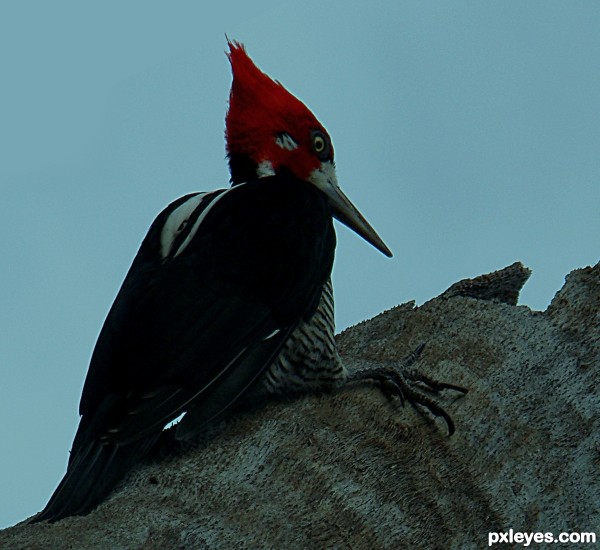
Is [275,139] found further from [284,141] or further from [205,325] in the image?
[205,325]

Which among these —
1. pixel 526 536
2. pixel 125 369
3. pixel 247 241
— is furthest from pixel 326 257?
pixel 526 536

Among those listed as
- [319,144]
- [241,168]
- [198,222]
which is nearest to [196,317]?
[198,222]

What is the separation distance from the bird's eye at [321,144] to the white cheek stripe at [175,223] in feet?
1.80

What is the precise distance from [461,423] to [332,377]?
1.58ft

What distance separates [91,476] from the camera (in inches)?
88.7

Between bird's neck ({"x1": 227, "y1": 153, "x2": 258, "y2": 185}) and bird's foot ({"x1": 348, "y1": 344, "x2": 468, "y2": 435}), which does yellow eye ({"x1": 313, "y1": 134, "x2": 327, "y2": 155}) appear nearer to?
bird's neck ({"x1": 227, "y1": 153, "x2": 258, "y2": 185})

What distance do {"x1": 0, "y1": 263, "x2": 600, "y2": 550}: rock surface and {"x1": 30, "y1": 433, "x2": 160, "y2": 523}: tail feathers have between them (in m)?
0.05

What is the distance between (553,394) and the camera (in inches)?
95.7

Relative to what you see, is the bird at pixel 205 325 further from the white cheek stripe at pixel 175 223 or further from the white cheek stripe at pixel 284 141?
the white cheek stripe at pixel 284 141

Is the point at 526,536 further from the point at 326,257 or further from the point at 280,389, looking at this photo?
the point at 326,257

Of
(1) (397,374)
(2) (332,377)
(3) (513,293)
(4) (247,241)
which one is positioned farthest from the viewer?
(3) (513,293)

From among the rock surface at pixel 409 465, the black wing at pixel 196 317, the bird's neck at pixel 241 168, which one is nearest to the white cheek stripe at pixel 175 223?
the black wing at pixel 196 317

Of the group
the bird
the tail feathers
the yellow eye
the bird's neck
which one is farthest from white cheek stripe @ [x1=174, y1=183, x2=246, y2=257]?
the tail feathers

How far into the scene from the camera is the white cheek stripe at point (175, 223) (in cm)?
297
